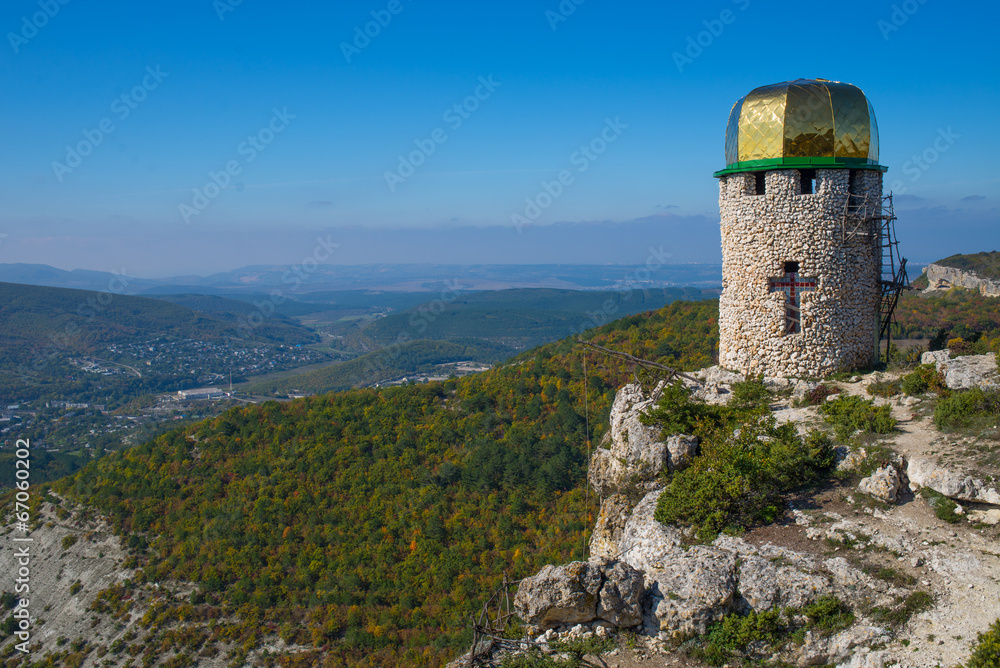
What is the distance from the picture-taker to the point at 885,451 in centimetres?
1131

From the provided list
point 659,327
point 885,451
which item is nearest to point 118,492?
point 659,327

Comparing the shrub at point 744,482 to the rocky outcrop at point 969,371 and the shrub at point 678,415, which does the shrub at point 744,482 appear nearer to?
the shrub at point 678,415

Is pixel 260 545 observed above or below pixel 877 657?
below

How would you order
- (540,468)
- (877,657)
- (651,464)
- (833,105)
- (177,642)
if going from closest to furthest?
(877,657), (651,464), (833,105), (177,642), (540,468)

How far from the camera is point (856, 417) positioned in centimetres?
1259

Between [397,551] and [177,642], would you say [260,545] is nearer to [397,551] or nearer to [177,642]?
[177,642]

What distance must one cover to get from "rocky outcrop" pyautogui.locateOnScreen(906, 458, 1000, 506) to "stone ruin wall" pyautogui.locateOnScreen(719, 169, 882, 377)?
522cm

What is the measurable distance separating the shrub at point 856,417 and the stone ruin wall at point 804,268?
90.5 inches

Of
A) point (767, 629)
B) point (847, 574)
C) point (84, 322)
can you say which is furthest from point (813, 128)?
point (84, 322)

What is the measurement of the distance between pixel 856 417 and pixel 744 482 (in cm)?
333

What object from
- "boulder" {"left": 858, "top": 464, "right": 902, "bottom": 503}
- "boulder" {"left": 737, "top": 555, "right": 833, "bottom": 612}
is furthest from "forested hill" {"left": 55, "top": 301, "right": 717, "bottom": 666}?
"boulder" {"left": 737, "top": 555, "right": 833, "bottom": 612}

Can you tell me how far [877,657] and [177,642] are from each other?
26821mm

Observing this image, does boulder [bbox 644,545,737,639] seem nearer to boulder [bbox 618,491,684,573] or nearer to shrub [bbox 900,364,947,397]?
boulder [bbox 618,491,684,573]

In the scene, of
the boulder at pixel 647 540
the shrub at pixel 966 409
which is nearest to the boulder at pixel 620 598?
the boulder at pixel 647 540
